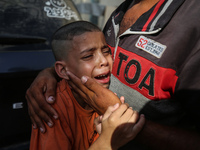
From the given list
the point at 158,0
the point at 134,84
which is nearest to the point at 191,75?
the point at 134,84

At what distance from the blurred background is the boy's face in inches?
19.6

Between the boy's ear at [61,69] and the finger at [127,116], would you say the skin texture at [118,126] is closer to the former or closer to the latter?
the finger at [127,116]

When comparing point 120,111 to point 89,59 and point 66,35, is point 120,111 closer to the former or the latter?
point 89,59

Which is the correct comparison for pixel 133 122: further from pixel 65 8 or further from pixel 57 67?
pixel 65 8

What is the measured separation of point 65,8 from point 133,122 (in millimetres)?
2061

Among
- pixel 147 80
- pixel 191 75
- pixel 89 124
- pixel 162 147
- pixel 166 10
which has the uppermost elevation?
pixel 166 10

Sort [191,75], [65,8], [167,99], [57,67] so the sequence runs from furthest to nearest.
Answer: [65,8]
[57,67]
[167,99]
[191,75]

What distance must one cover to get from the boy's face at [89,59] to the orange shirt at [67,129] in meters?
0.27

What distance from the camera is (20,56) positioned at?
162 cm

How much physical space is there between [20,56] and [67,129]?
89 cm

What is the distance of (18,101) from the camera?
1599mm

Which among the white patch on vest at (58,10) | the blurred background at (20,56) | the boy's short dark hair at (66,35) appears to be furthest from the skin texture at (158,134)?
the white patch on vest at (58,10)

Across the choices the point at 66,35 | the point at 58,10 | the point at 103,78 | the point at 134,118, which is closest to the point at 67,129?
the point at 103,78

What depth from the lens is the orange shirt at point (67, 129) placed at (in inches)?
49.2
